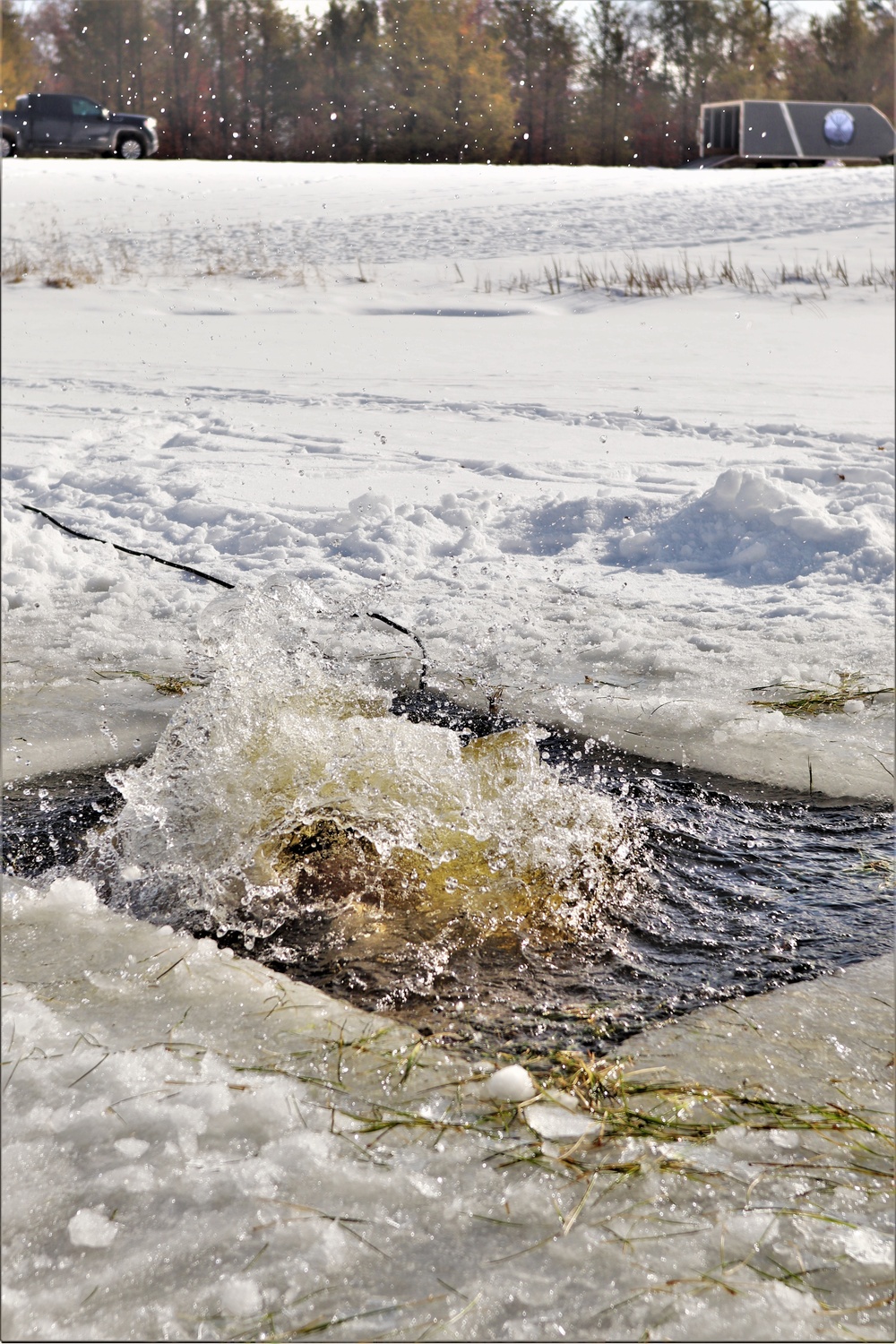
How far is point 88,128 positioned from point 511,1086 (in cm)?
968

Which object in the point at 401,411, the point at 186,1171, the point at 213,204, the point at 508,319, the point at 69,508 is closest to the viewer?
the point at 186,1171

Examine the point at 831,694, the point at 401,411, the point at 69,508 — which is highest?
the point at 401,411

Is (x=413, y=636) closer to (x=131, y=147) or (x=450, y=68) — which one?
(x=450, y=68)

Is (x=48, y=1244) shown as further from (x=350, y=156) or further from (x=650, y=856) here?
(x=350, y=156)

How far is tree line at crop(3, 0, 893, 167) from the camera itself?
5145 millimetres

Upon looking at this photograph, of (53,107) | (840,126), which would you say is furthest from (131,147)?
(840,126)

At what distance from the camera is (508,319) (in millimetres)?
10406

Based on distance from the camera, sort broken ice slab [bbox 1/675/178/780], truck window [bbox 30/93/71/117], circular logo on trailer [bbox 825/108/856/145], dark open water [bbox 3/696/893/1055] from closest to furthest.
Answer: dark open water [bbox 3/696/893/1055] < broken ice slab [bbox 1/675/178/780] < truck window [bbox 30/93/71/117] < circular logo on trailer [bbox 825/108/856/145]

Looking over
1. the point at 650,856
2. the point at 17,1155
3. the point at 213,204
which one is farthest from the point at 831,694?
the point at 213,204

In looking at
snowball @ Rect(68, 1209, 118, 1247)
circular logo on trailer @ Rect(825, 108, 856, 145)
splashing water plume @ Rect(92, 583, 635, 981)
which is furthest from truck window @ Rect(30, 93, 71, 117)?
snowball @ Rect(68, 1209, 118, 1247)

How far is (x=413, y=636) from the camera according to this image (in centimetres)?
390

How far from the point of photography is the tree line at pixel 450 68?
5145 mm

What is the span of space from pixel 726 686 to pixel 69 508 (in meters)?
3.92

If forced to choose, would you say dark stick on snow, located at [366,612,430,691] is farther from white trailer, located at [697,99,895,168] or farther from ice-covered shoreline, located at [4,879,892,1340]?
white trailer, located at [697,99,895,168]
